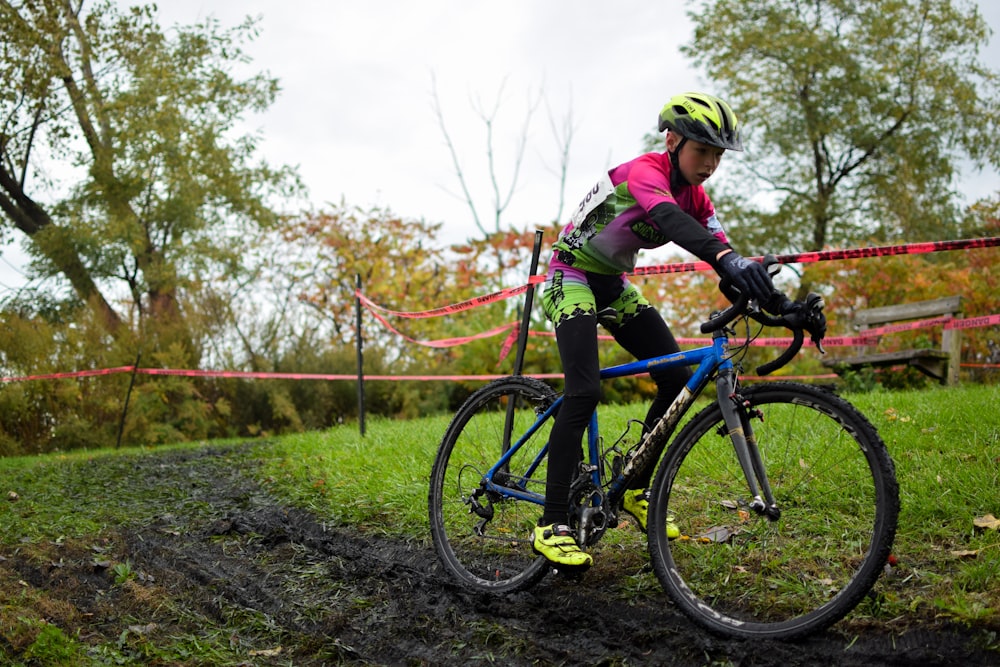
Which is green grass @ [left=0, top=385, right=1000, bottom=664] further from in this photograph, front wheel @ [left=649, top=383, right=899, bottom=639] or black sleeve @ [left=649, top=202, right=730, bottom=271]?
black sleeve @ [left=649, top=202, right=730, bottom=271]

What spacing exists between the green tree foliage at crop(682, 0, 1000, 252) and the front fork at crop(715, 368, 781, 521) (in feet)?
83.0

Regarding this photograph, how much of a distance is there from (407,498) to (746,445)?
10.1 feet

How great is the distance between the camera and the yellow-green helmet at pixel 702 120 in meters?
3.70

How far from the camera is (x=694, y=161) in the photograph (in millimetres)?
3811

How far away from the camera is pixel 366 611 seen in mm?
4039

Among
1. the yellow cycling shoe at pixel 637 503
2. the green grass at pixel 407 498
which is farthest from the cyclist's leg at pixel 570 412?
the green grass at pixel 407 498

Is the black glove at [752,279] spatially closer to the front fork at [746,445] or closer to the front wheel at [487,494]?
the front fork at [746,445]

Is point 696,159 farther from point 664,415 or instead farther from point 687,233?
point 664,415

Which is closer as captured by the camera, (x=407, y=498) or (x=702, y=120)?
(x=702, y=120)

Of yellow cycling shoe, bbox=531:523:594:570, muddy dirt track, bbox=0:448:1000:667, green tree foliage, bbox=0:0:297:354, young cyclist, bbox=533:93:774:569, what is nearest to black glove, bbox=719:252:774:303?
young cyclist, bbox=533:93:774:569

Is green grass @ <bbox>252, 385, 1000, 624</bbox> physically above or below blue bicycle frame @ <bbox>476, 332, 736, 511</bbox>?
below

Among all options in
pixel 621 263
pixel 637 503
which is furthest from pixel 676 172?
pixel 637 503

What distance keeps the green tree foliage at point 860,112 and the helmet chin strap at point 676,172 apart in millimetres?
24843

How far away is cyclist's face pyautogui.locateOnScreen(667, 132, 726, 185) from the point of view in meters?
3.78
